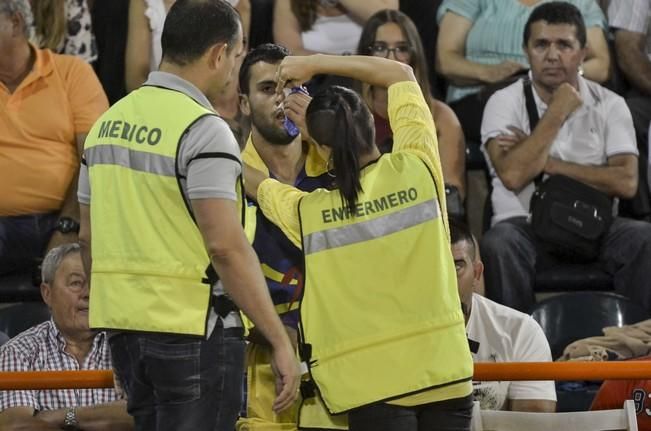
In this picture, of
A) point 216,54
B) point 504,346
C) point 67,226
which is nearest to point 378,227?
point 216,54

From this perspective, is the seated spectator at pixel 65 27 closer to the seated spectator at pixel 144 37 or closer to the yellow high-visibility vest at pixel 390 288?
the seated spectator at pixel 144 37

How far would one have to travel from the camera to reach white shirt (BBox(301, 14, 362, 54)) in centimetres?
732

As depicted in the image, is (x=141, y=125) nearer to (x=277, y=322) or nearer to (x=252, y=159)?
(x=277, y=322)

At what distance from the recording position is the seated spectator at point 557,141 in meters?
6.56

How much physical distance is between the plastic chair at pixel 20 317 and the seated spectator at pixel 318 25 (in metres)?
2.07

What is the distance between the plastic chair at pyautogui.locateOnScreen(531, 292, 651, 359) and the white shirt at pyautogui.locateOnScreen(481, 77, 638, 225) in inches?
31.2

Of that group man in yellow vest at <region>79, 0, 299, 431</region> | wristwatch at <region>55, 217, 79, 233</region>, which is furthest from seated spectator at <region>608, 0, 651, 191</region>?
man in yellow vest at <region>79, 0, 299, 431</region>

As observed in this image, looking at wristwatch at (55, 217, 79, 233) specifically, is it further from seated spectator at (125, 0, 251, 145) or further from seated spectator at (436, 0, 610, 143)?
seated spectator at (436, 0, 610, 143)

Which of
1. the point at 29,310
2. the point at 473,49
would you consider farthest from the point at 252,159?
the point at 473,49

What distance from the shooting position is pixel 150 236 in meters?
3.67

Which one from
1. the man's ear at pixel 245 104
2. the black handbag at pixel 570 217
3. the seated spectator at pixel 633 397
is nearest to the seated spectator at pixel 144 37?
the black handbag at pixel 570 217

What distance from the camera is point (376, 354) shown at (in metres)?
3.92

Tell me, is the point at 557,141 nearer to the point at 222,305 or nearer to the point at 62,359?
the point at 62,359

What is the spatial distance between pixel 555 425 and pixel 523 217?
241 centimetres
